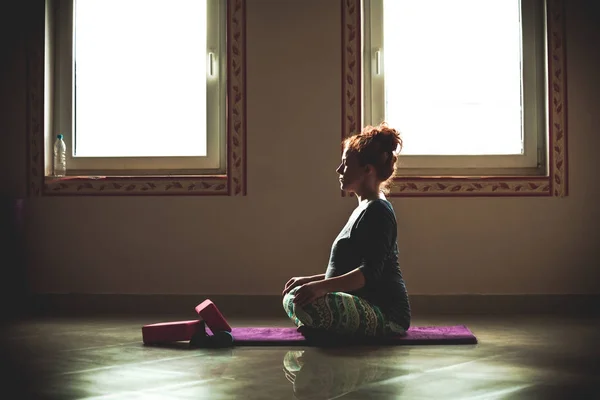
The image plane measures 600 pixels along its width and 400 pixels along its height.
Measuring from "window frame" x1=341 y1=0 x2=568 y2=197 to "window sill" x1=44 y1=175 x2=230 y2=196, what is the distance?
73cm

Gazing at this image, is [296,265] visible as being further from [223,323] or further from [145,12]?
[145,12]

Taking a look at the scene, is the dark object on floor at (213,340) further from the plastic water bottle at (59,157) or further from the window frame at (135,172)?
the plastic water bottle at (59,157)

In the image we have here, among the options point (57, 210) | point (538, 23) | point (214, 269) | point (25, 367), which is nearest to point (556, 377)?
point (25, 367)

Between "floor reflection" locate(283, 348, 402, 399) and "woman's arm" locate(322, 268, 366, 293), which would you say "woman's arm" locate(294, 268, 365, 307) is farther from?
"floor reflection" locate(283, 348, 402, 399)

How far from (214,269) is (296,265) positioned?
1.39 feet

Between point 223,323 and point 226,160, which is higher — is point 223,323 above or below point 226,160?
below

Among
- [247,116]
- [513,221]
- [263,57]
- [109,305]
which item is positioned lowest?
[109,305]

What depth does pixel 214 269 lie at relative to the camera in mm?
3826

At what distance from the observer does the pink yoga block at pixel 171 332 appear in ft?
8.75

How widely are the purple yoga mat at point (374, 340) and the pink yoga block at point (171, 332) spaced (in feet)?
0.53

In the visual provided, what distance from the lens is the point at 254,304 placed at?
149 inches

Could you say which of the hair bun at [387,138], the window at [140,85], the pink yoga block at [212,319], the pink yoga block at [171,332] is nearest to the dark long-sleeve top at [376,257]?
the hair bun at [387,138]

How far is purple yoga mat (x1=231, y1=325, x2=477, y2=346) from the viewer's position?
2.66 meters

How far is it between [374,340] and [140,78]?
211cm
